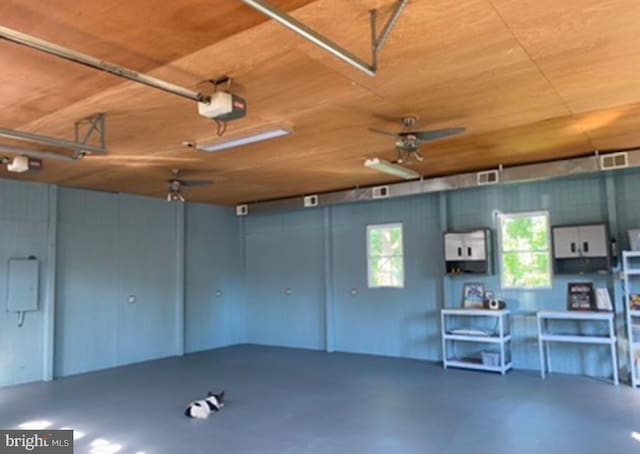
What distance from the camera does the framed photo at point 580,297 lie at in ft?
19.9

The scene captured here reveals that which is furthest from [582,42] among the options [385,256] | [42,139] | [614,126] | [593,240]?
[385,256]

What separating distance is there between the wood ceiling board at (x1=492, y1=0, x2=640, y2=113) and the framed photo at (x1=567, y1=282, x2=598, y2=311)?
10.6 ft

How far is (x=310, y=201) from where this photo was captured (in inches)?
316

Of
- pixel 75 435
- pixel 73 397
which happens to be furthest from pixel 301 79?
pixel 73 397

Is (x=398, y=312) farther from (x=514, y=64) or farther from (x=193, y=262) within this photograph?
(x=514, y=64)

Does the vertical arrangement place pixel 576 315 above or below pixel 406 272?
below

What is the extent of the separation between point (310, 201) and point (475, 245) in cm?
282

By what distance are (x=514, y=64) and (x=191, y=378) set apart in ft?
18.2

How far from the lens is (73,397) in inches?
220

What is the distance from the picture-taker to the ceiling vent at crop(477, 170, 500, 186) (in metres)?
6.08

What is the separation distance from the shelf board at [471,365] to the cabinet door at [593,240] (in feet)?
6.07

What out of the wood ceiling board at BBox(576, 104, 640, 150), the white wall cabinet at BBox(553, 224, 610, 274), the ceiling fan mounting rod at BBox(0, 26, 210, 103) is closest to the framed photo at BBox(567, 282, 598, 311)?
the white wall cabinet at BBox(553, 224, 610, 274)

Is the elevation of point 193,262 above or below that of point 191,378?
above

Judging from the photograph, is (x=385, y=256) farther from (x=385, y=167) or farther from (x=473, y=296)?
(x=385, y=167)
